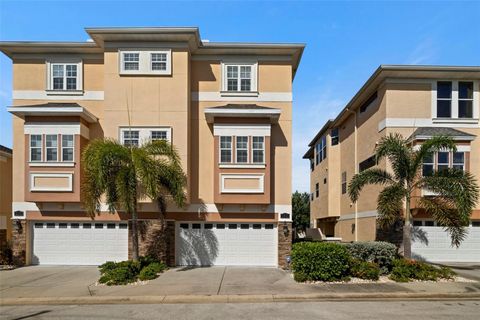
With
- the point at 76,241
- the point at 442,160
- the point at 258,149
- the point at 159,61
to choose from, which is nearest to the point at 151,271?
the point at 76,241

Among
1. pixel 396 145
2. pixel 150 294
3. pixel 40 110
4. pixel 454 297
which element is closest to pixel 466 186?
pixel 396 145

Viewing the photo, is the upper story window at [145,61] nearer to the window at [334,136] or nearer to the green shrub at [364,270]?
the green shrub at [364,270]

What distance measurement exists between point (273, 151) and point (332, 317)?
891cm

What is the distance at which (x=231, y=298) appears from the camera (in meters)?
10.8

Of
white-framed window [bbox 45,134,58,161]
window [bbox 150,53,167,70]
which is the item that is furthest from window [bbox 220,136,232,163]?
white-framed window [bbox 45,134,58,161]

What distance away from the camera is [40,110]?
1579 centimetres

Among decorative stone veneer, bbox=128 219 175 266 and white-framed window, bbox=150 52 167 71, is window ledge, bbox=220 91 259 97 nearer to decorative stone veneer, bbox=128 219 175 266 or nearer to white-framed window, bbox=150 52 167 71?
white-framed window, bbox=150 52 167 71

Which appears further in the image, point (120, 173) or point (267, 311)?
point (120, 173)

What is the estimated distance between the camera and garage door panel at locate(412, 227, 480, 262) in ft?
58.7

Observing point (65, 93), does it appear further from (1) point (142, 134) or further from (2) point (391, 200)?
(2) point (391, 200)

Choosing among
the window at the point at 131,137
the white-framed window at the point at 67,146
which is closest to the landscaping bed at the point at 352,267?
the window at the point at 131,137

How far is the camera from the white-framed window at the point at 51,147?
52.2 feet

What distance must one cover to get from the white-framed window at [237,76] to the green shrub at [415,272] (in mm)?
9813

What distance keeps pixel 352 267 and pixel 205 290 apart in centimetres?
551
